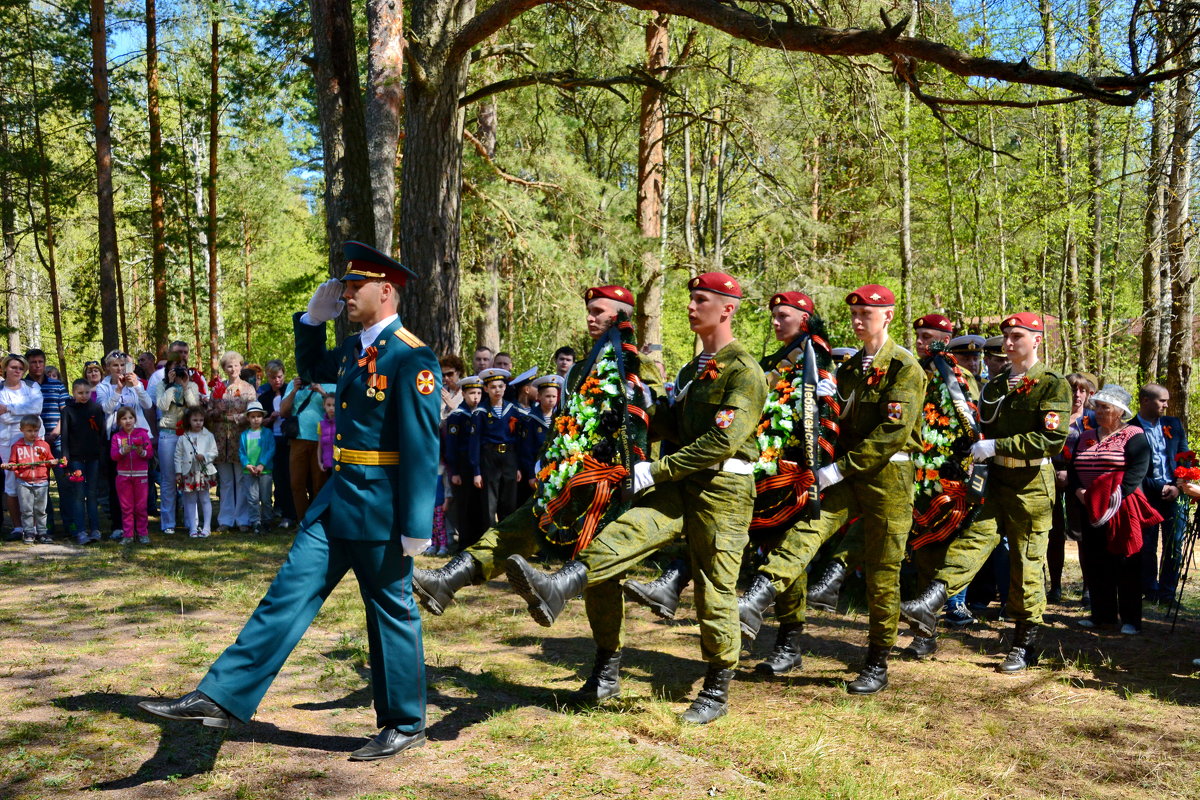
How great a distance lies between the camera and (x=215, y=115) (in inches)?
907

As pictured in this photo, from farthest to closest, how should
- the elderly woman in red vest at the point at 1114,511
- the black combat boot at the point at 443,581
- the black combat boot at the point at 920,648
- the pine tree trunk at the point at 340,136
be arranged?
the pine tree trunk at the point at 340,136, the elderly woman in red vest at the point at 1114,511, the black combat boot at the point at 920,648, the black combat boot at the point at 443,581

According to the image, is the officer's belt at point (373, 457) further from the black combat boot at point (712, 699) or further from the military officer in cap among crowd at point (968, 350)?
the military officer in cap among crowd at point (968, 350)

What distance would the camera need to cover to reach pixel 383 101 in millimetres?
9367

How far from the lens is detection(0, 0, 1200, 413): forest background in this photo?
9406 millimetres

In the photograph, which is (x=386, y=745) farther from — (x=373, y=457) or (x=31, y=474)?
(x=31, y=474)

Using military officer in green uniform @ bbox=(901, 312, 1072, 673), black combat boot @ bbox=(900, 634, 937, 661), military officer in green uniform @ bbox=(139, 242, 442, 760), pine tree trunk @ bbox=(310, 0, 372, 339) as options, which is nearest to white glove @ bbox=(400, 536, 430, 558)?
military officer in green uniform @ bbox=(139, 242, 442, 760)

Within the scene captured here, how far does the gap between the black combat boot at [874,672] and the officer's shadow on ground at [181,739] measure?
2.95 meters

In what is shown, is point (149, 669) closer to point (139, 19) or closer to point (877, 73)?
point (877, 73)

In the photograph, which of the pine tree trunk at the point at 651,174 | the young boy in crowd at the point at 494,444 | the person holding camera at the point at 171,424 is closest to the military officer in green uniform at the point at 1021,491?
the young boy in crowd at the point at 494,444

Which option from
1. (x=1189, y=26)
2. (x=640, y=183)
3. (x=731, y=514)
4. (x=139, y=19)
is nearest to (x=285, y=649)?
(x=731, y=514)

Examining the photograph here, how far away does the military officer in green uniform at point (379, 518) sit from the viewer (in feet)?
14.3

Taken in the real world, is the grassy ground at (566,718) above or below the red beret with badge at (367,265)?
below

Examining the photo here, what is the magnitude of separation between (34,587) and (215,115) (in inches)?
692

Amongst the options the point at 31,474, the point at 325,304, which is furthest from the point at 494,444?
the point at 325,304
